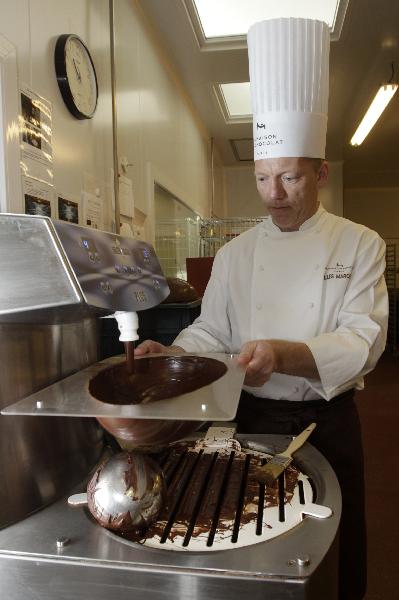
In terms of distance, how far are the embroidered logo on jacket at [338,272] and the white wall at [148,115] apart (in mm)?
1252

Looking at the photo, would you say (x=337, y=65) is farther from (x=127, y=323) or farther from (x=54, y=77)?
(x=127, y=323)

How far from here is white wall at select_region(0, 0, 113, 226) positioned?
1302 millimetres

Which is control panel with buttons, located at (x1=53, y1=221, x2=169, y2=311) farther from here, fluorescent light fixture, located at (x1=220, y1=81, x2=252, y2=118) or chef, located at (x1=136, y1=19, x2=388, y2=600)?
fluorescent light fixture, located at (x1=220, y1=81, x2=252, y2=118)

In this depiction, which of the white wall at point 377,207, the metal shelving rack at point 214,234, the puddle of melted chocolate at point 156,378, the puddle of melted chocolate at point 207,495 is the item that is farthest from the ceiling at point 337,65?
the white wall at point 377,207

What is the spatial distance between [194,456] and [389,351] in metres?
7.36

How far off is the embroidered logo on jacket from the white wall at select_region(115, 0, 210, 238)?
125 centimetres

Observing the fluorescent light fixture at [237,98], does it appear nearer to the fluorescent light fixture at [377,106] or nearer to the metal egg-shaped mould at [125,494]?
the fluorescent light fixture at [377,106]

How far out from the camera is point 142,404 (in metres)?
0.67

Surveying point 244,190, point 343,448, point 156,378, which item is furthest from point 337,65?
point 156,378

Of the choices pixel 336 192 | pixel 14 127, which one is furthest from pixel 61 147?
pixel 336 192

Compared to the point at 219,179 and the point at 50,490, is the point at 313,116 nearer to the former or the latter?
the point at 50,490

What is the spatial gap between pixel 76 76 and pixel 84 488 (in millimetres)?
→ 1365

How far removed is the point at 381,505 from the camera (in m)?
2.65

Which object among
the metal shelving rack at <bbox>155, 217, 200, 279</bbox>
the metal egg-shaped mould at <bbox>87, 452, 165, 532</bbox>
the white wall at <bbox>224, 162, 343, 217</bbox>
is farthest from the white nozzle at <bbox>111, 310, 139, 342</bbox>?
the white wall at <bbox>224, 162, 343, 217</bbox>
